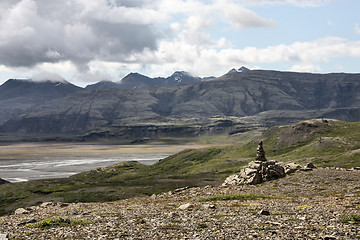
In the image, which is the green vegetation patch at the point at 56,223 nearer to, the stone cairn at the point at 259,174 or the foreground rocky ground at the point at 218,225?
the foreground rocky ground at the point at 218,225

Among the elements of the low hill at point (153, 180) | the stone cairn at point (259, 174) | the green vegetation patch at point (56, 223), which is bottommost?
the low hill at point (153, 180)

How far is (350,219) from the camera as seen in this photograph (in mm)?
28453

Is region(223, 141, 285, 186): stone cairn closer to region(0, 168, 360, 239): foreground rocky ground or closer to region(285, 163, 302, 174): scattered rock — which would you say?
region(285, 163, 302, 174): scattered rock

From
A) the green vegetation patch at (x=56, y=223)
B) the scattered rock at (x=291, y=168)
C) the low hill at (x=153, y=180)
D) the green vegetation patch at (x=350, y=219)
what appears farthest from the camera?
the low hill at (x=153, y=180)

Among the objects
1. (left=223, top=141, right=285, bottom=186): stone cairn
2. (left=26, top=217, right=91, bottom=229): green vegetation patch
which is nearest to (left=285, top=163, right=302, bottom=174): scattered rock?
(left=223, top=141, right=285, bottom=186): stone cairn

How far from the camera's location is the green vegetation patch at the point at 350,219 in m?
27.5

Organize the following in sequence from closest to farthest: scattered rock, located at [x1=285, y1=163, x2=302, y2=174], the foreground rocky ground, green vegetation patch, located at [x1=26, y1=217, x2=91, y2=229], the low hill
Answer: the foreground rocky ground
green vegetation patch, located at [x1=26, y1=217, x2=91, y2=229]
scattered rock, located at [x1=285, y1=163, x2=302, y2=174]
the low hill

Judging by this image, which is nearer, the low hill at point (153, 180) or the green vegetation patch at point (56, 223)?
the green vegetation patch at point (56, 223)

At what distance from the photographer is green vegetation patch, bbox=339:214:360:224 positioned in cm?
2749

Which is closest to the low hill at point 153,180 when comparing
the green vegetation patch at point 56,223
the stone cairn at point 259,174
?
the stone cairn at point 259,174

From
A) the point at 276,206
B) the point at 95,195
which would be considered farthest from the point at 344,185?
the point at 95,195

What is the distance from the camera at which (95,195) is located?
100 meters

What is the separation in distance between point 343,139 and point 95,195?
133293mm

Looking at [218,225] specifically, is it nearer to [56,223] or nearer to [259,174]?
[56,223]
